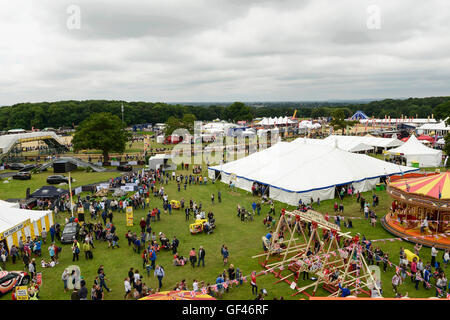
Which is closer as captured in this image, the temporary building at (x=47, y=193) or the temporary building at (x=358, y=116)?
the temporary building at (x=47, y=193)

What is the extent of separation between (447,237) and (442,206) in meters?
1.63

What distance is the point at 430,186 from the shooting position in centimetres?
1772

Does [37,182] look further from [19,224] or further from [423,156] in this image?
[423,156]

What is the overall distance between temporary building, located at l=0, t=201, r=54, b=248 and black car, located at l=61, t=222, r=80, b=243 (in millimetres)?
1445

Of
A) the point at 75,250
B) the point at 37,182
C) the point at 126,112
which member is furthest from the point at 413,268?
the point at 126,112

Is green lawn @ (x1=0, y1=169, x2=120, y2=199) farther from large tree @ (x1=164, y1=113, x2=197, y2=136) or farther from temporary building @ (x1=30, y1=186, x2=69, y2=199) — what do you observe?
large tree @ (x1=164, y1=113, x2=197, y2=136)

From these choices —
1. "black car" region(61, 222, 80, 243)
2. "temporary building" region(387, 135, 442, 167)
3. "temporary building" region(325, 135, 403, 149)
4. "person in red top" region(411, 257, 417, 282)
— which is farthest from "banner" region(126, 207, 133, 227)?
"temporary building" region(325, 135, 403, 149)

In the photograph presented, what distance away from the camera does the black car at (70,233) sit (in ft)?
57.0

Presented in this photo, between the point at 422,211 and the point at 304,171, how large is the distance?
29.2 ft

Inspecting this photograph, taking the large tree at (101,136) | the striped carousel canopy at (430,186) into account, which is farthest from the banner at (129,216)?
the large tree at (101,136)

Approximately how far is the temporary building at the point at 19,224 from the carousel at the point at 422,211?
19492 millimetres

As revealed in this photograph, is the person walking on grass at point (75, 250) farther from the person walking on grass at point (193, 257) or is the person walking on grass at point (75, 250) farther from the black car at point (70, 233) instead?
the person walking on grass at point (193, 257)
